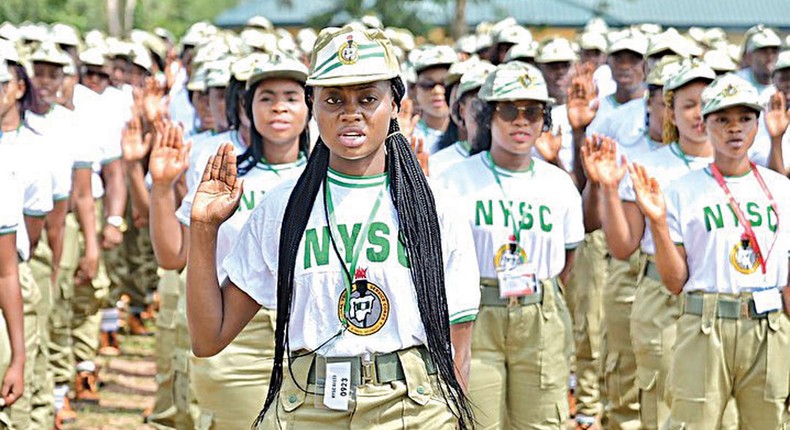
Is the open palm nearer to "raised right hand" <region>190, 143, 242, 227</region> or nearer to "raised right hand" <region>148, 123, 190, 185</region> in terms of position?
"raised right hand" <region>148, 123, 190, 185</region>

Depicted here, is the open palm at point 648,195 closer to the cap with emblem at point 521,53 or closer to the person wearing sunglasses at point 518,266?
the person wearing sunglasses at point 518,266

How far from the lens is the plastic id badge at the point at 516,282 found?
23.7ft

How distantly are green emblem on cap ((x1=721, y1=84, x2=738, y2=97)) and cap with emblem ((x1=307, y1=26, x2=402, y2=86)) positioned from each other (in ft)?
9.57

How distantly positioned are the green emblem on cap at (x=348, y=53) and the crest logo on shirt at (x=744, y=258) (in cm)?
303

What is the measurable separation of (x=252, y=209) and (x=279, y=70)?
0.67 m

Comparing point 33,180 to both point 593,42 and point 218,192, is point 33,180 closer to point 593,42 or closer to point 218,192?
point 218,192

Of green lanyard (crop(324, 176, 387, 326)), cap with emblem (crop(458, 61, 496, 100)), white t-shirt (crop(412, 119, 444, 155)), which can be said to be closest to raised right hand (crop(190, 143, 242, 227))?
green lanyard (crop(324, 176, 387, 326))

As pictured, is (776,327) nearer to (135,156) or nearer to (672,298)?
(672,298)

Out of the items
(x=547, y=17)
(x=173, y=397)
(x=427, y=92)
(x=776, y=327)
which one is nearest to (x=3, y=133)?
(x=173, y=397)

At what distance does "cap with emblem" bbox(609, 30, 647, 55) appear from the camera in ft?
37.8

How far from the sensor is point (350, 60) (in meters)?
4.64

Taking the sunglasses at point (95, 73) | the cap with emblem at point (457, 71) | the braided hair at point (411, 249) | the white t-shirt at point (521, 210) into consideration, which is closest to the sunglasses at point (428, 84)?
the cap with emblem at point (457, 71)

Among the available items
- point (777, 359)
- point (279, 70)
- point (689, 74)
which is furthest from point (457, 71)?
point (777, 359)

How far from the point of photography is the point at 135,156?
769 cm
